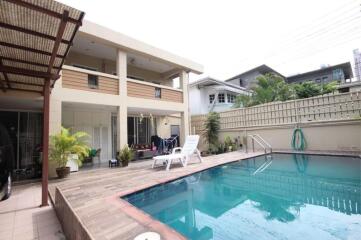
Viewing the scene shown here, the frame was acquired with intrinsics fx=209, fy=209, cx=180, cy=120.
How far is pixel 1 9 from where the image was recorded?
3223 millimetres

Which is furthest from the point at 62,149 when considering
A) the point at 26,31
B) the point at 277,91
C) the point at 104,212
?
the point at 277,91

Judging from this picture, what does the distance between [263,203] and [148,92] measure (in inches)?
328

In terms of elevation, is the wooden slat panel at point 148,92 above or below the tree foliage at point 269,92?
below

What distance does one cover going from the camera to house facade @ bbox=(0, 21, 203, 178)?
8.51m

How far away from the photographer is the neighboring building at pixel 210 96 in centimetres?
2053

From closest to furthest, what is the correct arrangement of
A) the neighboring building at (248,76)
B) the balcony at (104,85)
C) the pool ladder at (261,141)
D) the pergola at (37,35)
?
the pergola at (37,35) < the balcony at (104,85) < the pool ladder at (261,141) < the neighboring building at (248,76)

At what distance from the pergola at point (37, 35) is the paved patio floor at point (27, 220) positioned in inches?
17.1

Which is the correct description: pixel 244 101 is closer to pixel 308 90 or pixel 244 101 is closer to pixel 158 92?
pixel 308 90

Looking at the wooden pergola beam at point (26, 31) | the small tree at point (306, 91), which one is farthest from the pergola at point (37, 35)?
the small tree at point (306, 91)

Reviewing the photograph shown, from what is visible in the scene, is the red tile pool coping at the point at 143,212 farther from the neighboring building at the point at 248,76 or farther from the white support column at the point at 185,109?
the neighboring building at the point at 248,76

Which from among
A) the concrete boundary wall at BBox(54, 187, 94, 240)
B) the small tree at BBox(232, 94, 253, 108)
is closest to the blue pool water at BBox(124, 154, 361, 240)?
the concrete boundary wall at BBox(54, 187, 94, 240)

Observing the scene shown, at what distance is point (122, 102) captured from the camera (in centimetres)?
1012

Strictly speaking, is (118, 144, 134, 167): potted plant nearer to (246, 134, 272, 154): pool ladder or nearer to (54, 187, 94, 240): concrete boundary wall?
(54, 187, 94, 240): concrete boundary wall

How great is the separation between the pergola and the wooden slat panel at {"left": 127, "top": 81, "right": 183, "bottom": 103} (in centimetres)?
516
